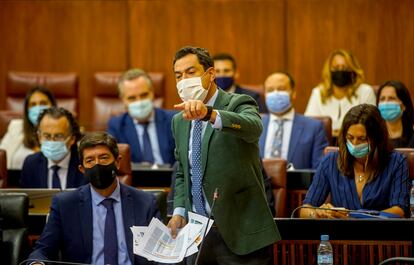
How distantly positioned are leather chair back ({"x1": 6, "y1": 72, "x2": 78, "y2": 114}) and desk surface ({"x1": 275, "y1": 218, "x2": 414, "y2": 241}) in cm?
406

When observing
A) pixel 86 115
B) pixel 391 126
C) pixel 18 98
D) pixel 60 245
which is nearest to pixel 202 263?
pixel 60 245

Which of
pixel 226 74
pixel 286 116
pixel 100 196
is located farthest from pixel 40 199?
pixel 226 74

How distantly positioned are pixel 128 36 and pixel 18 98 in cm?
122

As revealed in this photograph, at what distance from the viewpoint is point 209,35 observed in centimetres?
791

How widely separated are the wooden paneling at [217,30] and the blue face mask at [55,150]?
3.02m

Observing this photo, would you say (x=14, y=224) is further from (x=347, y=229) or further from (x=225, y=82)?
(x=225, y=82)

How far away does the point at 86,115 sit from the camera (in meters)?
8.09

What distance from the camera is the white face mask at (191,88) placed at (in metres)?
3.13

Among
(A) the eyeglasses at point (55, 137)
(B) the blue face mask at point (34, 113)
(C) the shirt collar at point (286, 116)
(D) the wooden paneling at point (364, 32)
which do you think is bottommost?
(A) the eyeglasses at point (55, 137)

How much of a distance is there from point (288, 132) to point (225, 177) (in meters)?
2.52

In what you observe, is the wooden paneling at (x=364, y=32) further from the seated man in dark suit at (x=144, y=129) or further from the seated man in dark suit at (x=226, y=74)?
the seated man in dark suit at (x=144, y=129)

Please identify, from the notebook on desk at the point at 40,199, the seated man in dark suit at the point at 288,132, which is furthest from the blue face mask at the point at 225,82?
the notebook on desk at the point at 40,199

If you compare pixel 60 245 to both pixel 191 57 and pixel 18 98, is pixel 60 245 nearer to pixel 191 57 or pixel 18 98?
pixel 191 57

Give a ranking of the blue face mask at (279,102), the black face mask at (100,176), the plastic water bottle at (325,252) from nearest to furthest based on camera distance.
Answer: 1. the plastic water bottle at (325,252)
2. the black face mask at (100,176)
3. the blue face mask at (279,102)
